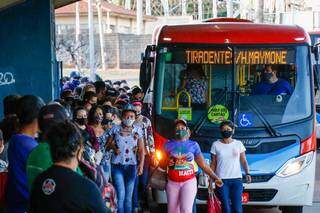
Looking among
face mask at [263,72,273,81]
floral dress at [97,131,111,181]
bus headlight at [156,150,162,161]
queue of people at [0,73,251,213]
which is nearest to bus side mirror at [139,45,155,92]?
queue of people at [0,73,251,213]

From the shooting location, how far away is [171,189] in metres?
8.05

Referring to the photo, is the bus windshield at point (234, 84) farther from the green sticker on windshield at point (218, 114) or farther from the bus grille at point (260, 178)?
the bus grille at point (260, 178)

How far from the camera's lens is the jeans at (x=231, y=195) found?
8.34 metres

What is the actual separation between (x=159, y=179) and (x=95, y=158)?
283 centimetres

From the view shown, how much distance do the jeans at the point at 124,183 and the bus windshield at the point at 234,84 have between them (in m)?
0.98

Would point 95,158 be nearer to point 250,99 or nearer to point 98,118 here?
point 98,118

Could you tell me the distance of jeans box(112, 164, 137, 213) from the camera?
28.9ft

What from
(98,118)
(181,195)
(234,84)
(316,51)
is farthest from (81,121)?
(316,51)

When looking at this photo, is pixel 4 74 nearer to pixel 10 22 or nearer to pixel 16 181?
pixel 10 22

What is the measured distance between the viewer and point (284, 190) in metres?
9.10

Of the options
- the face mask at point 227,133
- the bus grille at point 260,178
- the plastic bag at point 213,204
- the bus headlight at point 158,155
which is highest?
the face mask at point 227,133

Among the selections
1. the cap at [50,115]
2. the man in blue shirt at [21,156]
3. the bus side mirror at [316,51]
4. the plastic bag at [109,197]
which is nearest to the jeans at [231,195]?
the bus side mirror at [316,51]

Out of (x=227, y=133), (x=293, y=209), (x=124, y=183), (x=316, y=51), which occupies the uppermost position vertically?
(x=316, y=51)

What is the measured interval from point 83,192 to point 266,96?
6065 millimetres
